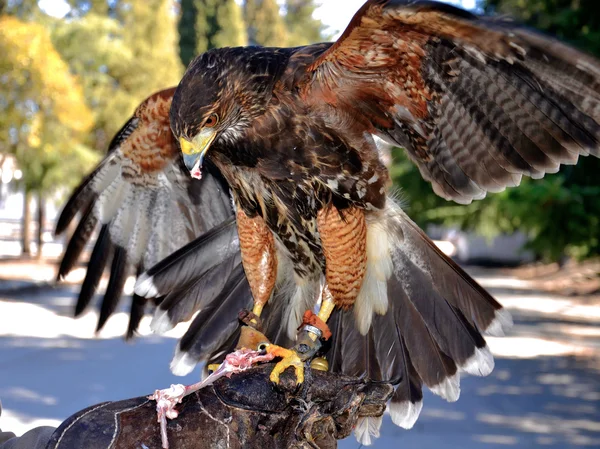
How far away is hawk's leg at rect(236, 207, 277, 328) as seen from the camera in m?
3.33

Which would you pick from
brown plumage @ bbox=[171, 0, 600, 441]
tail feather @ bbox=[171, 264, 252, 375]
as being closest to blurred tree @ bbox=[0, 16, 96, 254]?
tail feather @ bbox=[171, 264, 252, 375]

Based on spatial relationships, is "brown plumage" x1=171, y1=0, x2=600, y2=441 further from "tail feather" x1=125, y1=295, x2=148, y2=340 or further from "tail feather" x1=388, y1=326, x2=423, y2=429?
"tail feather" x1=125, y1=295, x2=148, y2=340

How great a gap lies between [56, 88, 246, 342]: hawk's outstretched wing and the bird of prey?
24 millimetres

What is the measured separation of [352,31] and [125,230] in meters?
2.06

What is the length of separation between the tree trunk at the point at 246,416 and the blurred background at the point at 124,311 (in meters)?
1.37

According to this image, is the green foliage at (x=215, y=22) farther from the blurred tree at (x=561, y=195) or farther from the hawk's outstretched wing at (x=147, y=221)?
the hawk's outstretched wing at (x=147, y=221)

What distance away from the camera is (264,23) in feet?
128

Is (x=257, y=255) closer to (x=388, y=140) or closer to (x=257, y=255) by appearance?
(x=257, y=255)

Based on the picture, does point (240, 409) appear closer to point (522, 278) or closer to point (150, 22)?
point (150, 22)

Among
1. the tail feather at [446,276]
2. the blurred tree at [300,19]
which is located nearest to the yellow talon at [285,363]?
the tail feather at [446,276]

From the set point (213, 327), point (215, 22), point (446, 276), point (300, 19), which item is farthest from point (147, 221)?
point (300, 19)

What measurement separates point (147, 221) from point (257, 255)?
A: 0.98 meters

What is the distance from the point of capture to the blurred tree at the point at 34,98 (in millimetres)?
14023

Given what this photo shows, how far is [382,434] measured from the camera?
23.6 feet
